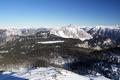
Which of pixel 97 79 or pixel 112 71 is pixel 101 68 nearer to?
pixel 112 71

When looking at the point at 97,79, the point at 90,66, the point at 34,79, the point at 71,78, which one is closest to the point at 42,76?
the point at 34,79

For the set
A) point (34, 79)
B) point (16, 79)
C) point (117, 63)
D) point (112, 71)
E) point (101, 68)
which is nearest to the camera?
point (34, 79)

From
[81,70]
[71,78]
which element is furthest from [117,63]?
[71,78]

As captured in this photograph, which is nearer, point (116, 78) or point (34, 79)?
point (34, 79)

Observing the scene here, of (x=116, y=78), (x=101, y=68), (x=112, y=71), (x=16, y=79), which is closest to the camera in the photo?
(x=16, y=79)

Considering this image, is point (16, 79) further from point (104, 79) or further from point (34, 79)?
point (104, 79)

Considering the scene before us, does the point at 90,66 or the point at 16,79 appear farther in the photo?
the point at 90,66

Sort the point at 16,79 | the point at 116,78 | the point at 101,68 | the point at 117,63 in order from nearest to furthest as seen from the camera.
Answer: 1. the point at 16,79
2. the point at 116,78
3. the point at 101,68
4. the point at 117,63
